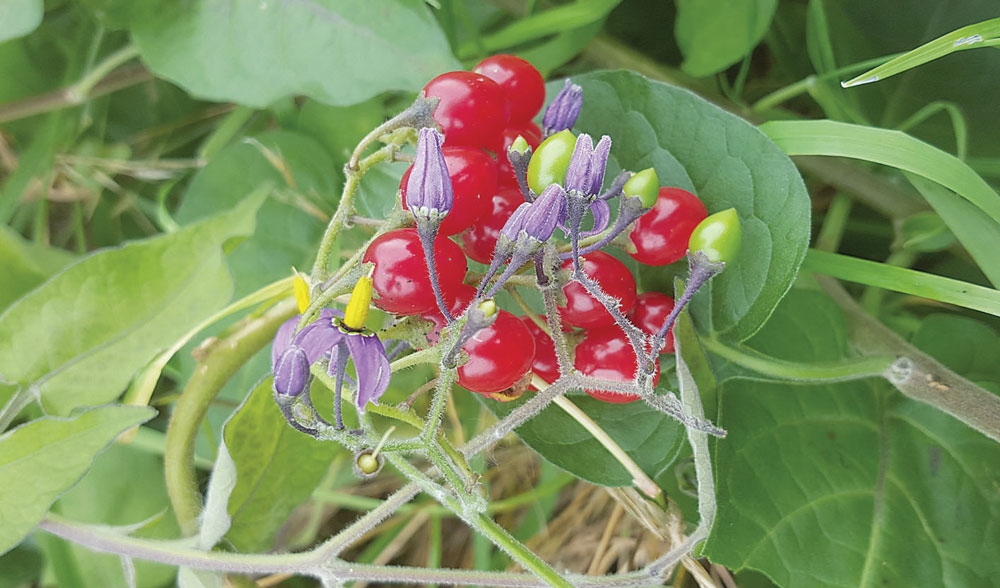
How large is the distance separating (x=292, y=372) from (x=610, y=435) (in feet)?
0.90

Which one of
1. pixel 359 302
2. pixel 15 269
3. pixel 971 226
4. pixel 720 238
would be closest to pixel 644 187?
pixel 720 238

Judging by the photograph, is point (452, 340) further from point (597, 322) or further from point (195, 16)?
point (195, 16)

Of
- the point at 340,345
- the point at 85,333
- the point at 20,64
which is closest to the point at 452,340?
the point at 340,345

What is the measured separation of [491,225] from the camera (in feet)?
1.55

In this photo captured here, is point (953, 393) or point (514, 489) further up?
point (953, 393)

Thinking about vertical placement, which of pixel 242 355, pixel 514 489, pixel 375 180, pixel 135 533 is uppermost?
pixel 375 180

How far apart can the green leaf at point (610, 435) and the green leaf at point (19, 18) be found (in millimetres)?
448

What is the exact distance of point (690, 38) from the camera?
686 millimetres

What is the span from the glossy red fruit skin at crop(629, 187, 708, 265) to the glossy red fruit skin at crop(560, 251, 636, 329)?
2cm

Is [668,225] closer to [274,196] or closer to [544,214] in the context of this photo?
[544,214]

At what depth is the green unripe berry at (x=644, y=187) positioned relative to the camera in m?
0.42

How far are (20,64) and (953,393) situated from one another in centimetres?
97

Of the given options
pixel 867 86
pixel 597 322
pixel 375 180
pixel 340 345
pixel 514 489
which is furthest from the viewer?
pixel 514 489

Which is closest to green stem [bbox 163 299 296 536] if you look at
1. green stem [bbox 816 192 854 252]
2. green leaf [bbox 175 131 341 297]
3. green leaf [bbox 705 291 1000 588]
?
green leaf [bbox 175 131 341 297]
